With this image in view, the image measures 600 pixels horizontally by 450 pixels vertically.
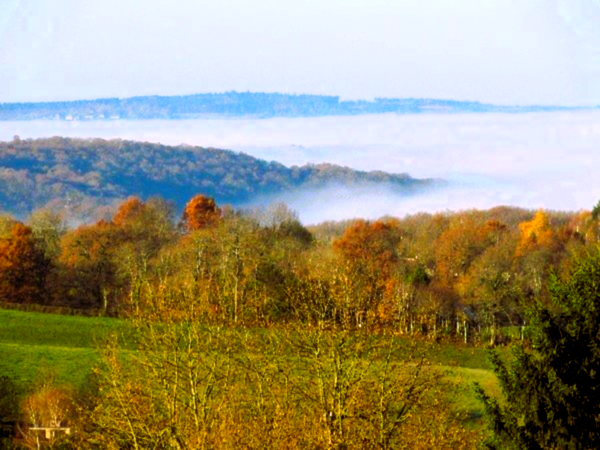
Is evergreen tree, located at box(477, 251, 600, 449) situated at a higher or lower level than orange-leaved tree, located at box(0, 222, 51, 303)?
higher

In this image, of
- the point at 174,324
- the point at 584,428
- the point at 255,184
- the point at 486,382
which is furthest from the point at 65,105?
the point at 584,428

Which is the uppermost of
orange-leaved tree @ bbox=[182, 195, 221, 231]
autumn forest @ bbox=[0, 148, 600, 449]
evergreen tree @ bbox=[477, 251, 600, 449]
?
evergreen tree @ bbox=[477, 251, 600, 449]

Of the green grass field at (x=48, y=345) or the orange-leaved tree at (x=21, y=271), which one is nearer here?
the green grass field at (x=48, y=345)

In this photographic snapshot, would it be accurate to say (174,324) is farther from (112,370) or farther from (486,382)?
(486,382)

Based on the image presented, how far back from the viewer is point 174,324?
75.9ft

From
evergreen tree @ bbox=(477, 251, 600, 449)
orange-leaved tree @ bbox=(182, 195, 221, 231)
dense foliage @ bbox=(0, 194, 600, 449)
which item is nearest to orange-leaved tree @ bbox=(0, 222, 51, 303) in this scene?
orange-leaved tree @ bbox=(182, 195, 221, 231)

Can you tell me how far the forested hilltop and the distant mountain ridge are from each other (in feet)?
19.9

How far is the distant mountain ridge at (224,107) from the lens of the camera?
138000mm

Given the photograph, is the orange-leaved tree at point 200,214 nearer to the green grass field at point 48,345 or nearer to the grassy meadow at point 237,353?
the green grass field at point 48,345

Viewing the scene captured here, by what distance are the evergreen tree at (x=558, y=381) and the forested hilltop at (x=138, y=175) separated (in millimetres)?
109723

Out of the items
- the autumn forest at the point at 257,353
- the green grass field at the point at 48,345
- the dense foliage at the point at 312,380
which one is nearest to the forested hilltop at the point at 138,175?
the autumn forest at the point at 257,353

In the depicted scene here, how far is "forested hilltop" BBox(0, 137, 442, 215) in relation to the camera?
131875 mm

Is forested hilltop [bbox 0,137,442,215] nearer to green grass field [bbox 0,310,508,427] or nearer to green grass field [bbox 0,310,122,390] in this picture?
green grass field [bbox 0,310,122,390]

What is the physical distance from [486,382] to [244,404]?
17970 mm
